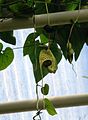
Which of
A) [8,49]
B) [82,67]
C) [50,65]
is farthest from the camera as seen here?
[82,67]

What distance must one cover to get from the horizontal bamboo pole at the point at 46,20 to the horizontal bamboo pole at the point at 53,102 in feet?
A: 0.47

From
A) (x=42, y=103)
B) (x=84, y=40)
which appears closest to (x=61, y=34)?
(x=84, y=40)

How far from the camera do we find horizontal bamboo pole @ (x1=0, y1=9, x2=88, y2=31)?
0.60 metres

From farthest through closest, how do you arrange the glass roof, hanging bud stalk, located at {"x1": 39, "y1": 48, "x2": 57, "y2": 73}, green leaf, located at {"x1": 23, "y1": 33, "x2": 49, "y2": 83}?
the glass roof
green leaf, located at {"x1": 23, "y1": 33, "x2": 49, "y2": 83}
hanging bud stalk, located at {"x1": 39, "y1": 48, "x2": 57, "y2": 73}

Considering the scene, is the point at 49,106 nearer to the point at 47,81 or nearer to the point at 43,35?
the point at 43,35

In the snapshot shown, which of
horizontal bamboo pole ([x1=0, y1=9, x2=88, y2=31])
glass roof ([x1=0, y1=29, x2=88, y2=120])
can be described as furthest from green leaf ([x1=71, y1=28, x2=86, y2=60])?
glass roof ([x1=0, y1=29, x2=88, y2=120])

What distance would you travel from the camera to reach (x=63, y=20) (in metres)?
0.60

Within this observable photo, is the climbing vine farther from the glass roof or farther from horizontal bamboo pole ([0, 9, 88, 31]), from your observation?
the glass roof

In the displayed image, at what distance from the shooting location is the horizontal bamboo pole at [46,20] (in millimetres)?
596

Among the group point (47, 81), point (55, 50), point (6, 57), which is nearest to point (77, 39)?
point (55, 50)

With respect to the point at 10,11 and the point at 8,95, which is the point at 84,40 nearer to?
the point at 10,11

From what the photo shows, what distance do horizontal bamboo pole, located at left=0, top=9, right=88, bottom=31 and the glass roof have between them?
0.36 meters

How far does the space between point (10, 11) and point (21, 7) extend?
2cm

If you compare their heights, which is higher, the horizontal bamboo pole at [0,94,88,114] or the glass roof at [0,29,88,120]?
the horizontal bamboo pole at [0,94,88,114]
